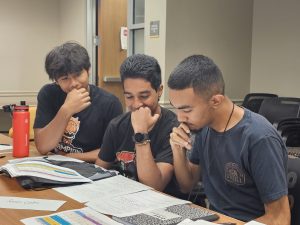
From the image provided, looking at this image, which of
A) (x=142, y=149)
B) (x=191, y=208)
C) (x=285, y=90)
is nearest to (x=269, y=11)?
(x=285, y=90)

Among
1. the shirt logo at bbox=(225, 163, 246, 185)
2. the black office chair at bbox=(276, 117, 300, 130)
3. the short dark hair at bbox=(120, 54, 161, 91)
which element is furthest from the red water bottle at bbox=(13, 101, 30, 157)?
the black office chair at bbox=(276, 117, 300, 130)

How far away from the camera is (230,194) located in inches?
57.0

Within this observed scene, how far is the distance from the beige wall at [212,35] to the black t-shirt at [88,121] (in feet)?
5.59

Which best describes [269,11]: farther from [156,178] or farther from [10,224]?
[10,224]

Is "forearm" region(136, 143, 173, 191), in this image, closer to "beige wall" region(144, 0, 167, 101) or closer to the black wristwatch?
the black wristwatch

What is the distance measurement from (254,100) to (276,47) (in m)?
0.67

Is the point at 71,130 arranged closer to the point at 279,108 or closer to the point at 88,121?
the point at 88,121

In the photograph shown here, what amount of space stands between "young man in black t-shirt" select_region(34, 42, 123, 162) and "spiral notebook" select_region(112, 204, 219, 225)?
3.09 ft

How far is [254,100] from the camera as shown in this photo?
432 cm

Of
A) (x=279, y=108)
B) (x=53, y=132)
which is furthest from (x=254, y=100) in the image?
(x=53, y=132)

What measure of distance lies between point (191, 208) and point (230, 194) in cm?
23

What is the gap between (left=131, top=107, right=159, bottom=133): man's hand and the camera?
170cm

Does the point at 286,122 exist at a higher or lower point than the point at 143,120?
lower

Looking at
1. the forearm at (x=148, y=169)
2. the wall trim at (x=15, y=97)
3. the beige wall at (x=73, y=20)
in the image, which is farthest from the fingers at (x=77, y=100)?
the wall trim at (x=15, y=97)
